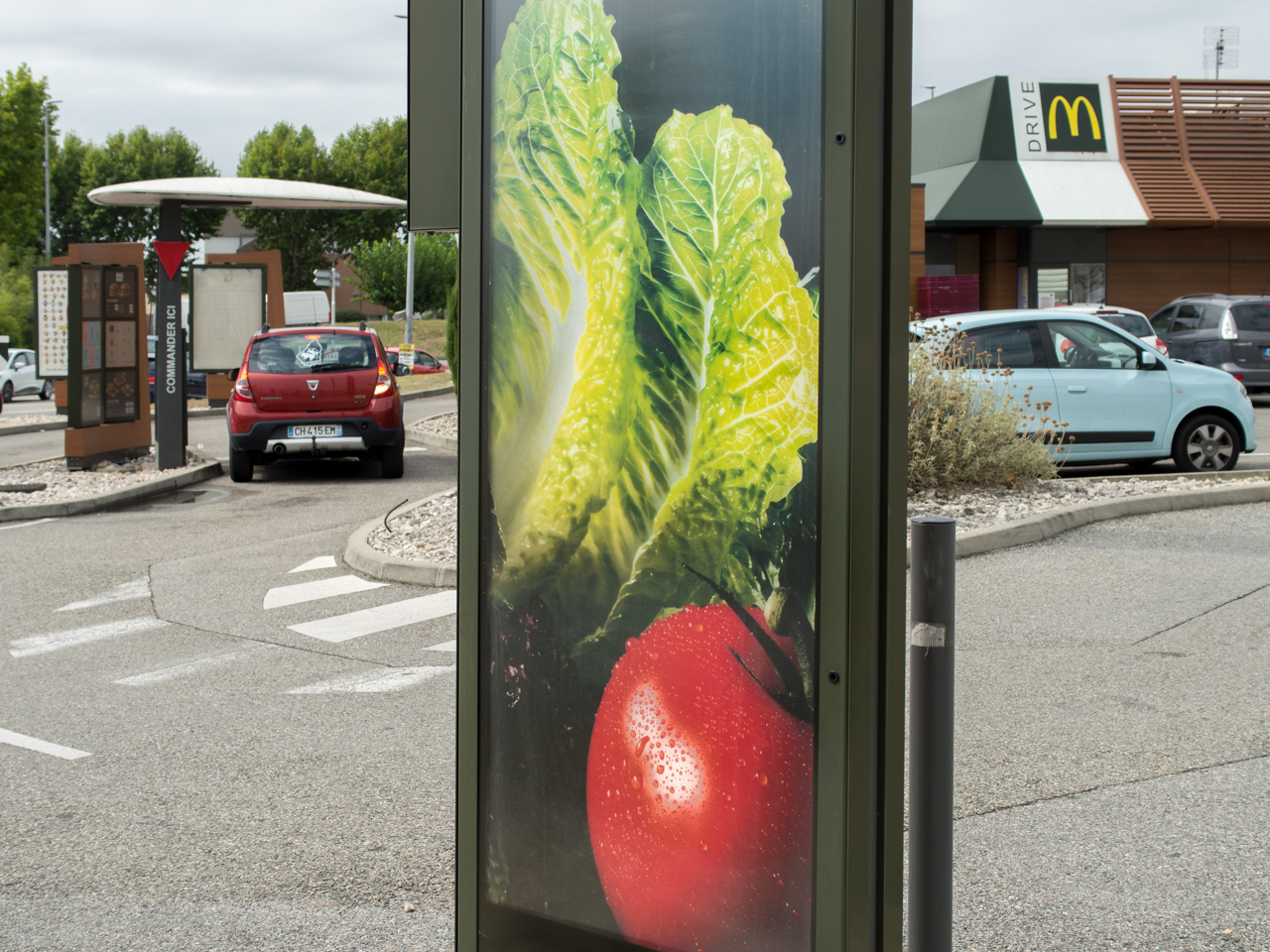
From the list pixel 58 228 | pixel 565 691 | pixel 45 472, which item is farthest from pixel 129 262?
pixel 58 228

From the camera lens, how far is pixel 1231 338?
18812 mm

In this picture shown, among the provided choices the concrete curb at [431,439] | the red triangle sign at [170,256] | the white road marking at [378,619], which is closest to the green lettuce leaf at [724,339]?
the white road marking at [378,619]

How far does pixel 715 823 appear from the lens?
2.23 meters

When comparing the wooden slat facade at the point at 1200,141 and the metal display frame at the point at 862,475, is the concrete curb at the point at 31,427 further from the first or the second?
the wooden slat facade at the point at 1200,141

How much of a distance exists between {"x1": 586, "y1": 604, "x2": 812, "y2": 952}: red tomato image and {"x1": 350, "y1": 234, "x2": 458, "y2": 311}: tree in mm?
68598

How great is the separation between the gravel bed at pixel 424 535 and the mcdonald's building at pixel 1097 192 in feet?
59.6

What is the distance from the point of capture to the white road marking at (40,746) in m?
4.73

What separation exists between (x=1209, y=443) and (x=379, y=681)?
8.64 m

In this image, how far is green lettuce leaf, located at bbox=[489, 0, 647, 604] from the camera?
2.23 m

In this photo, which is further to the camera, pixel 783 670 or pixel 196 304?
pixel 196 304

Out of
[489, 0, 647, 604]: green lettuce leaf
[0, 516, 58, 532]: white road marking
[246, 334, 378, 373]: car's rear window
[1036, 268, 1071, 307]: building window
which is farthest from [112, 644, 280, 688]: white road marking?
[1036, 268, 1071, 307]: building window

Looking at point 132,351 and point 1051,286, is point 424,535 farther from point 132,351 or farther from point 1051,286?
point 1051,286

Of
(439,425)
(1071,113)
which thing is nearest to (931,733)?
(439,425)

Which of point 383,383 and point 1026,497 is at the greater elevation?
point 383,383
